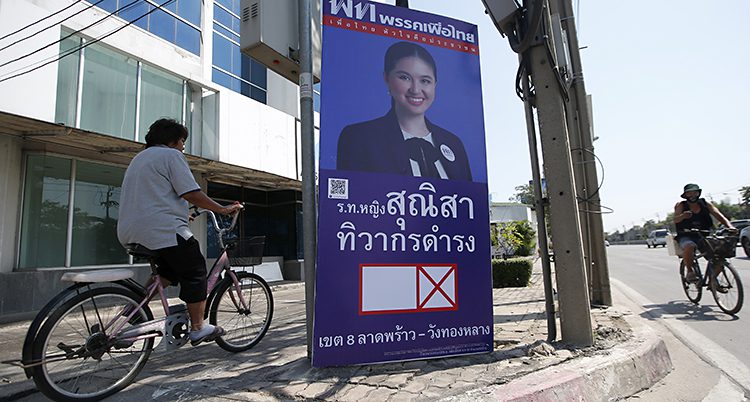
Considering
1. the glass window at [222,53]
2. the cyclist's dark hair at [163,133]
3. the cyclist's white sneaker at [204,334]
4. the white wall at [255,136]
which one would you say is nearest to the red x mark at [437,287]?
the cyclist's white sneaker at [204,334]

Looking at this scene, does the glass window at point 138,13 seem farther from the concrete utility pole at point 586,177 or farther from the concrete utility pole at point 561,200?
the concrete utility pole at point 561,200

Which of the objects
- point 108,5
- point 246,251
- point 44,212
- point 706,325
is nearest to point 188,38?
point 108,5

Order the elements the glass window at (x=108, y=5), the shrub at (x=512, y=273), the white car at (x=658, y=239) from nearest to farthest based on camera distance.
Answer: the glass window at (x=108, y=5) < the shrub at (x=512, y=273) < the white car at (x=658, y=239)

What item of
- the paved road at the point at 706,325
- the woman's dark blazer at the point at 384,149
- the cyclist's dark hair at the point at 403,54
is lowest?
the paved road at the point at 706,325

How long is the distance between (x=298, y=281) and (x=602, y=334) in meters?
11.5

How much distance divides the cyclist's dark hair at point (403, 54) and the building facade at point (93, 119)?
6912 mm

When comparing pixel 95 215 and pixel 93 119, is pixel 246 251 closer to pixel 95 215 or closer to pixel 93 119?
pixel 93 119

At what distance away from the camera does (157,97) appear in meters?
9.59

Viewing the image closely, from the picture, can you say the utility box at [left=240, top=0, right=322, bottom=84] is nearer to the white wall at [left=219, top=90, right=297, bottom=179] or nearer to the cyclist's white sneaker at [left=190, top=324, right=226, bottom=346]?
the cyclist's white sneaker at [left=190, top=324, right=226, bottom=346]

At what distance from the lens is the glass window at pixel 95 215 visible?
8961 mm

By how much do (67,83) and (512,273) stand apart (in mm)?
9608

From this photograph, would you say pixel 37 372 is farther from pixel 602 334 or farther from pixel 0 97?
pixel 0 97

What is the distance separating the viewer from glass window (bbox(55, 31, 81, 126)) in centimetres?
760

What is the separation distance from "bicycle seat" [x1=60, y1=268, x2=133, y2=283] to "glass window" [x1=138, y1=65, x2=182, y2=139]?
7231 millimetres
